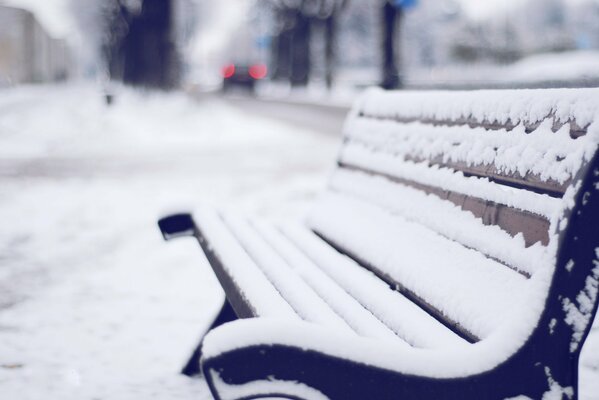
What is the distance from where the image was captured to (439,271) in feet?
5.86

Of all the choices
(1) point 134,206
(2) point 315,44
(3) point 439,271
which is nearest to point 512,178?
(3) point 439,271

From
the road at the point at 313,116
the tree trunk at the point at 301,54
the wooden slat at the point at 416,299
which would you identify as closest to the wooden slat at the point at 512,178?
the wooden slat at the point at 416,299

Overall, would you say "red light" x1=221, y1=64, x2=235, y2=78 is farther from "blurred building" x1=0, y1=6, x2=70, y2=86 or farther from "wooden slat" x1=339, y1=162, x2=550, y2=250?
"wooden slat" x1=339, y1=162, x2=550, y2=250

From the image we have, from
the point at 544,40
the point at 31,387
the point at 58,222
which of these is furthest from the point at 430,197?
the point at 544,40

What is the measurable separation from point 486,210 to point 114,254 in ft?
10.8

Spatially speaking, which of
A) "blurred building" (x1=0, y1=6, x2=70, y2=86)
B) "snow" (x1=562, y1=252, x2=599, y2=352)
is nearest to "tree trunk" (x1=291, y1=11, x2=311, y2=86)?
"blurred building" (x1=0, y1=6, x2=70, y2=86)

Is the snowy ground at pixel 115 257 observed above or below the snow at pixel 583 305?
below

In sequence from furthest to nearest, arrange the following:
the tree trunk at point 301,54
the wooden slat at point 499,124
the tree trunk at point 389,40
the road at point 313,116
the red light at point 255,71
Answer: the tree trunk at point 301,54, the red light at point 255,71, the tree trunk at point 389,40, the road at point 313,116, the wooden slat at point 499,124

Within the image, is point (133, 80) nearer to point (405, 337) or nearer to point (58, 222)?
point (58, 222)

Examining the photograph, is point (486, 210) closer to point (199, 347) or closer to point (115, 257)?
point (199, 347)

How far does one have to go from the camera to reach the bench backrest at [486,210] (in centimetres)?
130

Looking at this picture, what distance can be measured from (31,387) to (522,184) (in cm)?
185

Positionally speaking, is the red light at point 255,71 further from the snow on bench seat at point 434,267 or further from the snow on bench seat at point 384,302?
the snow on bench seat at point 384,302

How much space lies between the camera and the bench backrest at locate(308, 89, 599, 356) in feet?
4.25
